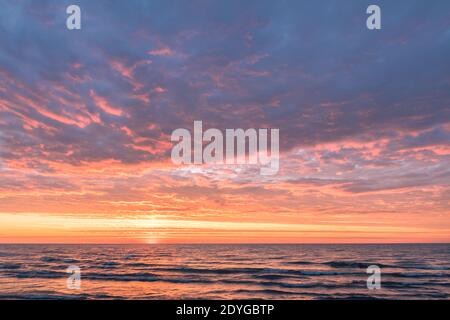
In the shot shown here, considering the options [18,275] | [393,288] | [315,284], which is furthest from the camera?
[18,275]

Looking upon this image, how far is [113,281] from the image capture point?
1201 inches

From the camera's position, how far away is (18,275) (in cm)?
3431
